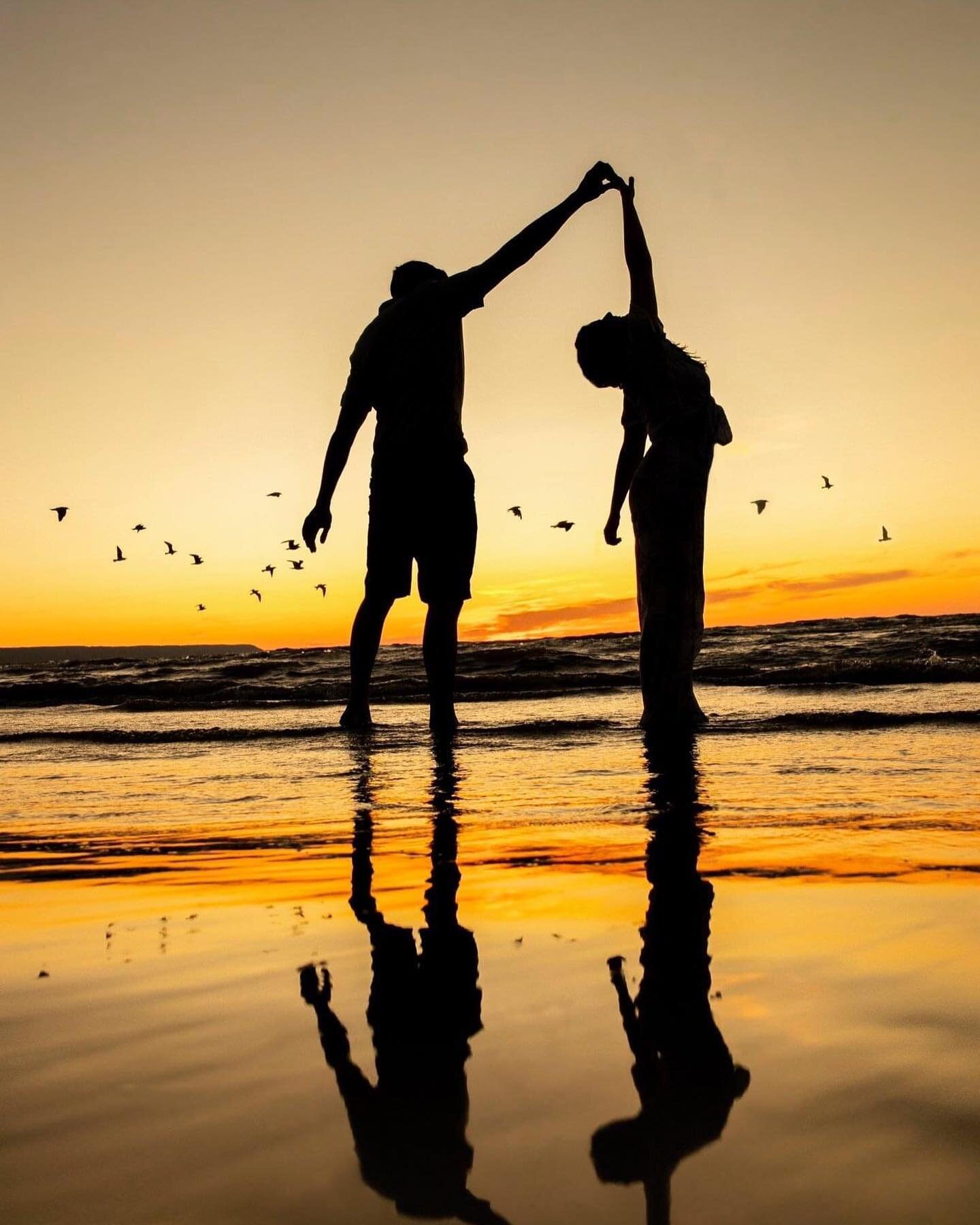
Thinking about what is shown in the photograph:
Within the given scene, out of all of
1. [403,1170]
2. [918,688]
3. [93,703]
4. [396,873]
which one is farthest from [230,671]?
[403,1170]

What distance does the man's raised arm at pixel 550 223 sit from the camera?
16.5 feet

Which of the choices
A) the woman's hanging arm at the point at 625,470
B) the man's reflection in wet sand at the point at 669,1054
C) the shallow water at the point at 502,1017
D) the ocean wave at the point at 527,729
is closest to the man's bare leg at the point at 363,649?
the ocean wave at the point at 527,729

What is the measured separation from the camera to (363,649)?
6.00 metres

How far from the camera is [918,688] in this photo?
7.75m

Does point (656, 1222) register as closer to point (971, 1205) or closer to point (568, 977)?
point (971, 1205)

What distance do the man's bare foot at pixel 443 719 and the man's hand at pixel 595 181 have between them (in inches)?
98.7

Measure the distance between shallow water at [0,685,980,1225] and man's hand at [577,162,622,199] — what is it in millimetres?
3210

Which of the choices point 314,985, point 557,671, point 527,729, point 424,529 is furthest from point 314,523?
point 557,671

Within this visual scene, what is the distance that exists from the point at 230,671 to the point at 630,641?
549 cm

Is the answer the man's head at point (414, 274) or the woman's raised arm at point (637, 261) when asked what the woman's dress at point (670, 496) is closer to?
the woman's raised arm at point (637, 261)

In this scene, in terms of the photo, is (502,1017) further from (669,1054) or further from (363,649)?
(363,649)

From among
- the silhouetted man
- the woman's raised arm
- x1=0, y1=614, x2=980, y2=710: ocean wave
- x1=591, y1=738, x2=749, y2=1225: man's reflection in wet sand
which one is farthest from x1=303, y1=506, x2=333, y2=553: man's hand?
x1=591, y1=738, x2=749, y2=1225: man's reflection in wet sand

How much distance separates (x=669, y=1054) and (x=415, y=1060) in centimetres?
23

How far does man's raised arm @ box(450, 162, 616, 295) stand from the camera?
16.5 ft
